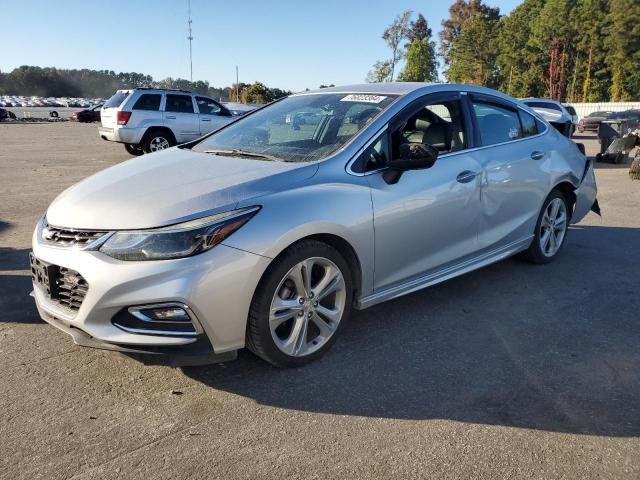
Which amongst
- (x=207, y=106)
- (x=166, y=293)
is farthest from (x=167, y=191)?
(x=207, y=106)

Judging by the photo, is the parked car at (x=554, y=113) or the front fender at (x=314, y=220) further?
the parked car at (x=554, y=113)

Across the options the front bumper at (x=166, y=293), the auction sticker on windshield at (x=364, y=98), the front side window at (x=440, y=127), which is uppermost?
the auction sticker on windshield at (x=364, y=98)

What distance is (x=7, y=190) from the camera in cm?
934

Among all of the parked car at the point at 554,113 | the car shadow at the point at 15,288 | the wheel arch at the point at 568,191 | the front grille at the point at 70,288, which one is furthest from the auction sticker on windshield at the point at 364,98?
the parked car at the point at 554,113

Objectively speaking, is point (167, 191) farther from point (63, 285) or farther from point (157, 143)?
point (157, 143)

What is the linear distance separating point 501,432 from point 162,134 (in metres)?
13.7

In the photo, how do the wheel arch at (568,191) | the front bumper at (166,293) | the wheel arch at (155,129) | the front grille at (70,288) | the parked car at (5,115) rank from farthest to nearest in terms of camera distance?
the parked car at (5,115) → the wheel arch at (155,129) → the wheel arch at (568,191) → the front grille at (70,288) → the front bumper at (166,293)

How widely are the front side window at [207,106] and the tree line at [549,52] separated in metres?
48.4

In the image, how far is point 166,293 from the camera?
2736mm

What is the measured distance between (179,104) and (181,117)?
1.24ft

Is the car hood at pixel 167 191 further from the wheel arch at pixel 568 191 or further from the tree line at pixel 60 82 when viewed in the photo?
the tree line at pixel 60 82

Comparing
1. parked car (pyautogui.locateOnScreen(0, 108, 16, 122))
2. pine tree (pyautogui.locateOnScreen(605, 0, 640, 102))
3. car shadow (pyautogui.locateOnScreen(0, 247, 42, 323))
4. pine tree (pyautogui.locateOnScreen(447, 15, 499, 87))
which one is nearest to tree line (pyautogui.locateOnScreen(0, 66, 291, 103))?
pine tree (pyautogui.locateOnScreen(447, 15, 499, 87))

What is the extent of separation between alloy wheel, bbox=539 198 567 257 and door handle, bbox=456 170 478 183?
133 centimetres

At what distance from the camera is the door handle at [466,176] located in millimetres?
4091
